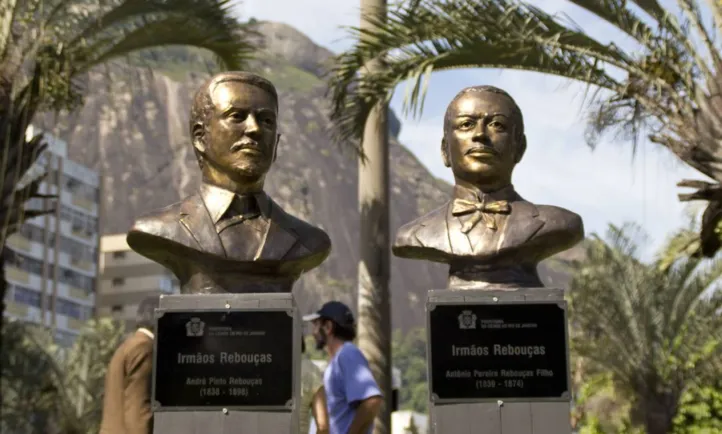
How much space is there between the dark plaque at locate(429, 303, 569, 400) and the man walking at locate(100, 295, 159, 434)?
1511 mm

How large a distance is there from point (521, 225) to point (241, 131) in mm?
1482

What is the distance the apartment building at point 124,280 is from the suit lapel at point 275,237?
2607 inches

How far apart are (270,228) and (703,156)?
4731 millimetres

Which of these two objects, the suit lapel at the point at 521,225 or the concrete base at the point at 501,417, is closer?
the concrete base at the point at 501,417

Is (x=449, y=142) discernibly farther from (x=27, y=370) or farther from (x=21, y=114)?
(x=27, y=370)

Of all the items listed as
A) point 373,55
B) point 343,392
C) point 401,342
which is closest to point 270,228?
point 343,392

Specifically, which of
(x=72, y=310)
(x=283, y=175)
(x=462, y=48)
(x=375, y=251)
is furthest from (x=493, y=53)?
(x=283, y=175)

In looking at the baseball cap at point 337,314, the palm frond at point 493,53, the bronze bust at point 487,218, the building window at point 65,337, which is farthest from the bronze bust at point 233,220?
the building window at point 65,337

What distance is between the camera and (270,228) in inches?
247

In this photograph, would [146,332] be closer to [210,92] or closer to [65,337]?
[210,92]

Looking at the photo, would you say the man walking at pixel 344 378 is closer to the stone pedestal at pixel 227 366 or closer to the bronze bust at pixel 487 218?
the bronze bust at pixel 487 218

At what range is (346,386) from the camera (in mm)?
6953

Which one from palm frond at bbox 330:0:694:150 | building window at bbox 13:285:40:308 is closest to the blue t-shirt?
palm frond at bbox 330:0:694:150

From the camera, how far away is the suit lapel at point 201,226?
20.1 ft
